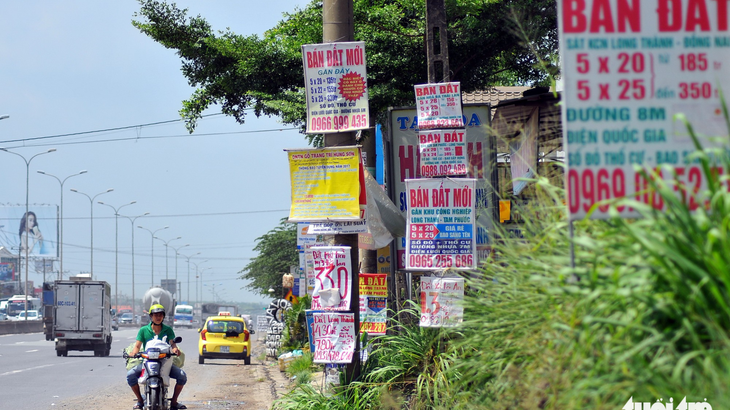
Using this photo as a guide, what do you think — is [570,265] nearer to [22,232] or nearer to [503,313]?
[503,313]

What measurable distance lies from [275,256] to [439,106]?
48.9 metres

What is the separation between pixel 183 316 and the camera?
262 ft

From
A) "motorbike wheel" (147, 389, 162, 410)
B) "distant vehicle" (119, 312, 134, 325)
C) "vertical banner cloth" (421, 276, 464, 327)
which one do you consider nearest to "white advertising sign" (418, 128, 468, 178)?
"vertical banner cloth" (421, 276, 464, 327)

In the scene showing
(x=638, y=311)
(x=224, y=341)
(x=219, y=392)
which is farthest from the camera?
(x=224, y=341)

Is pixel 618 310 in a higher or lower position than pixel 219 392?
higher

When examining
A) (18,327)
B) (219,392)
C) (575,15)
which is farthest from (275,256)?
(575,15)

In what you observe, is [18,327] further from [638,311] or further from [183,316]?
[638,311]

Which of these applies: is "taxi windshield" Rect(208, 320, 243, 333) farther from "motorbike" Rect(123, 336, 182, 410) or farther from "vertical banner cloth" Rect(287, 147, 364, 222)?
"vertical banner cloth" Rect(287, 147, 364, 222)

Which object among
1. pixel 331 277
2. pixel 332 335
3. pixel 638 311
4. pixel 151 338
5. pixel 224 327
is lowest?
pixel 224 327

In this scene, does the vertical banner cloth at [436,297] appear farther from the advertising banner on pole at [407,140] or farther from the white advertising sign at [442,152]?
the advertising banner on pole at [407,140]

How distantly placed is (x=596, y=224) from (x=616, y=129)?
1.60 feet

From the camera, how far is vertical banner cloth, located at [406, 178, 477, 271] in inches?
334

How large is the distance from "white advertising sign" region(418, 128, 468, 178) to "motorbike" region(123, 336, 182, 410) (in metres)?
3.63

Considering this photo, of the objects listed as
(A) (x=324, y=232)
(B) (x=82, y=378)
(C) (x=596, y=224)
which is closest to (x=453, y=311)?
(A) (x=324, y=232)
